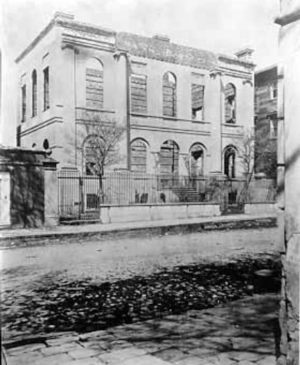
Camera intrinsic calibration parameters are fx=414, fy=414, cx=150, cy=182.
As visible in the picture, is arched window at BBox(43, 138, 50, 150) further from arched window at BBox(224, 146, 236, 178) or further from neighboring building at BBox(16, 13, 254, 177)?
arched window at BBox(224, 146, 236, 178)

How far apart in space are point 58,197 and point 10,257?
1.13 feet

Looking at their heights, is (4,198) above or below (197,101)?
below

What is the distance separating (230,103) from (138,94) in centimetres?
48

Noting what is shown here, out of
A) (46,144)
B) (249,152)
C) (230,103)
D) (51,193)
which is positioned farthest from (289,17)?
(51,193)

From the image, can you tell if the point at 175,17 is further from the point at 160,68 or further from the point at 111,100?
the point at 111,100

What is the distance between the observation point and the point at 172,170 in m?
1.99

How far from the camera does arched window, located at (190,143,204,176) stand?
2.00m

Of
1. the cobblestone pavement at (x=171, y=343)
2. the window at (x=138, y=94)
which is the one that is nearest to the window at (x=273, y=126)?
the window at (x=138, y=94)

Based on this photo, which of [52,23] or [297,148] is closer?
[297,148]

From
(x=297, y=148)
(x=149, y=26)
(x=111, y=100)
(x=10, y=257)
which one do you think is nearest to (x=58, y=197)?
(x=10, y=257)

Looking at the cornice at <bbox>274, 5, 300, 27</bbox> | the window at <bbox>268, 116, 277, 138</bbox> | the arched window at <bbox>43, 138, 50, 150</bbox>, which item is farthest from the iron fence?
the cornice at <bbox>274, 5, 300, 27</bbox>

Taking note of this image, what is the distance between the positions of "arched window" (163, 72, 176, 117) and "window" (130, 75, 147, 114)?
95 millimetres

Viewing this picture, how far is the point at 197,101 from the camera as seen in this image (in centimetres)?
200

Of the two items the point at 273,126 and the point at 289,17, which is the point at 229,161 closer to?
the point at 273,126
